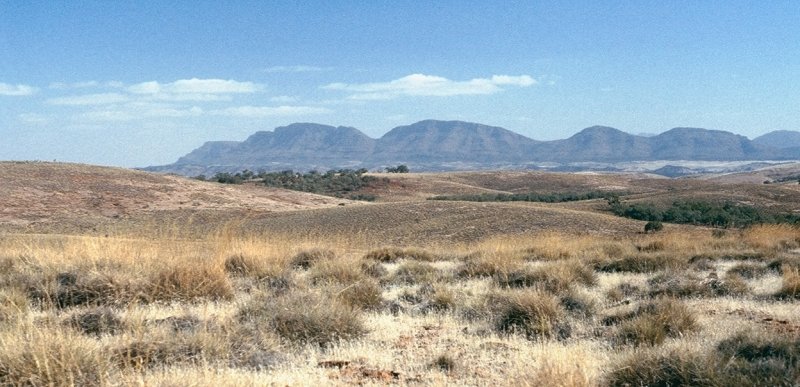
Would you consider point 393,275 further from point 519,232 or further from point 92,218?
point 92,218

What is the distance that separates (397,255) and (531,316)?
26.3 ft

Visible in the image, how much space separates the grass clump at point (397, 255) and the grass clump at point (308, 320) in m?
7.16

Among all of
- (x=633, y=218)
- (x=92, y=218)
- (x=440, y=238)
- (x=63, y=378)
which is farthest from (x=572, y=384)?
(x=92, y=218)

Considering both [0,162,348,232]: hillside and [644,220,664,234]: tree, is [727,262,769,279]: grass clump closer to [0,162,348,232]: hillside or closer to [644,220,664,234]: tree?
[644,220,664,234]: tree

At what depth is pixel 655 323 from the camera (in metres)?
7.52

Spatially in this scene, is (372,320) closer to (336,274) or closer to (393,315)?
(393,315)

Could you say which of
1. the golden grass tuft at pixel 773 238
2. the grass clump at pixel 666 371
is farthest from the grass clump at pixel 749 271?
the grass clump at pixel 666 371

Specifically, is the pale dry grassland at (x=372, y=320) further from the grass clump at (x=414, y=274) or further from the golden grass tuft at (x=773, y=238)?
the golden grass tuft at (x=773, y=238)

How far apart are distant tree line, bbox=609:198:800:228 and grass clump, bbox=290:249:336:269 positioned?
27.0m

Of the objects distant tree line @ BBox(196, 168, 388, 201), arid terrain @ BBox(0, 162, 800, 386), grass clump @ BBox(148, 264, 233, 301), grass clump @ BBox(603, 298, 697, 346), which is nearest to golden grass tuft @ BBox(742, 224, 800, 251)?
arid terrain @ BBox(0, 162, 800, 386)

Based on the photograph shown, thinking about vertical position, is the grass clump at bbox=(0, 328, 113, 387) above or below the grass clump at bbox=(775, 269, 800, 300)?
above

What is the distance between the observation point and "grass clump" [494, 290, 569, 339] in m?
7.78

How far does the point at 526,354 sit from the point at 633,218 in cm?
3310

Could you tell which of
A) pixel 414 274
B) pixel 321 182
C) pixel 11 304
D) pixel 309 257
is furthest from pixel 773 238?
pixel 321 182
